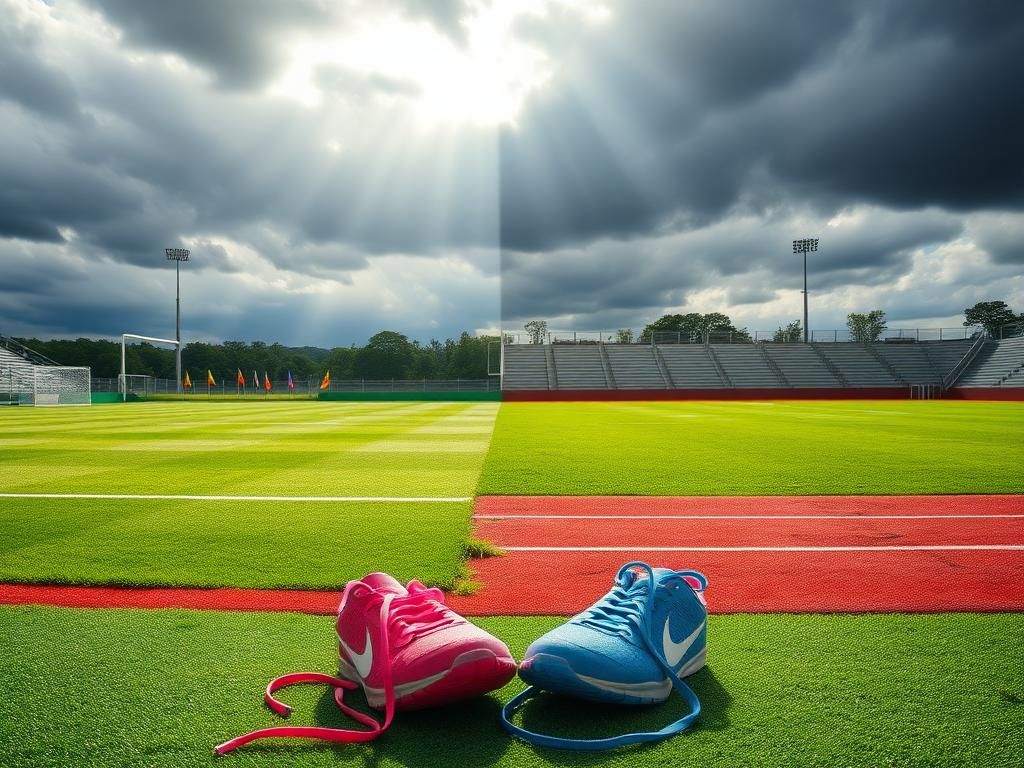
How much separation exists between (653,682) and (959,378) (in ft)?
204

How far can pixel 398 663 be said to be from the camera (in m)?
2.40

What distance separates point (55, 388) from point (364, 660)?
53890 millimetres

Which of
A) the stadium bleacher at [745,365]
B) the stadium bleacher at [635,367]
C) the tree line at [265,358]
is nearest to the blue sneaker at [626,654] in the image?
the stadium bleacher at [635,367]

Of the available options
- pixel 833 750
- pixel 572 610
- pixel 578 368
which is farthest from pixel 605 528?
pixel 578 368

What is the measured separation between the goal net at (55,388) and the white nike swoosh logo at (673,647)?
4921 cm

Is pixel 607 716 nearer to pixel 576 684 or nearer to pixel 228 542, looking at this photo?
pixel 576 684

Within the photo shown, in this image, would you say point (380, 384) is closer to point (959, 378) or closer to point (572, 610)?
point (959, 378)

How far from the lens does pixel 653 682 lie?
96.8 inches

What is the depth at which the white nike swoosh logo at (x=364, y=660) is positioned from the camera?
2469 millimetres

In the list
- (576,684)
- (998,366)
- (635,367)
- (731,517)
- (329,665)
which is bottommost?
(731,517)

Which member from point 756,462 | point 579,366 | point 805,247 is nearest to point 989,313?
point 805,247

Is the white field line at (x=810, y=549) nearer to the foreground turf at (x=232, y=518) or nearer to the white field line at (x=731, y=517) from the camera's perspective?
the foreground turf at (x=232, y=518)

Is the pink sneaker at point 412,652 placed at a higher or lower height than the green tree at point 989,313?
lower

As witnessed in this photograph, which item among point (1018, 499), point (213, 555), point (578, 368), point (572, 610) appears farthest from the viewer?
point (578, 368)
